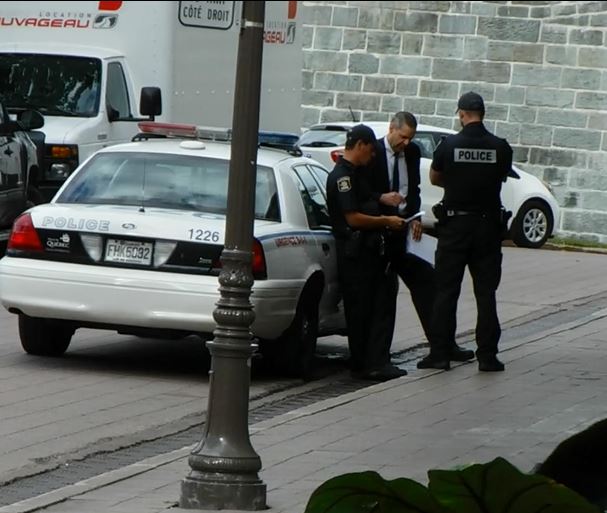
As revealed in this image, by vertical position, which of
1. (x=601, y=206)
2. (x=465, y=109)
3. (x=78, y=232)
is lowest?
(x=601, y=206)

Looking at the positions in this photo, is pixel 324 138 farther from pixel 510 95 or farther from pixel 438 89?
pixel 510 95

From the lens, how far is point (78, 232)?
399 inches

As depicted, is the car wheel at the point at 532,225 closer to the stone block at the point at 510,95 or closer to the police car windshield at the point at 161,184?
the stone block at the point at 510,95

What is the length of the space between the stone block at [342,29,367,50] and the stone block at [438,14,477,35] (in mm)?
1266

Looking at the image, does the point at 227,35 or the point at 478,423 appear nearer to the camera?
the point at 478,423

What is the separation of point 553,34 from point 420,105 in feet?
8.00

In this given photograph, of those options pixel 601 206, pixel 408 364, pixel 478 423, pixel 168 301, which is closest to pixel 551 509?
pixel 478 423

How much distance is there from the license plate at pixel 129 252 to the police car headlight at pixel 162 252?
0.04m

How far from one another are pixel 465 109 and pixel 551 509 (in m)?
9.01

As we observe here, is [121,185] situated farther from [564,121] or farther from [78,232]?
[564,121]

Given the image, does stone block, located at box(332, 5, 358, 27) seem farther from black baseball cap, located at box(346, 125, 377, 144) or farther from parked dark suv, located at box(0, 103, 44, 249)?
black baseball cap, located at box(346, 125, 377, 144)

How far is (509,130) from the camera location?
25109mm

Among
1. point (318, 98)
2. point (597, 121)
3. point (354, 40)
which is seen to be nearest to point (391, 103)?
point (354, 40)

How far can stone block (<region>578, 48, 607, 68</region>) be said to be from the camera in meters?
24.5
